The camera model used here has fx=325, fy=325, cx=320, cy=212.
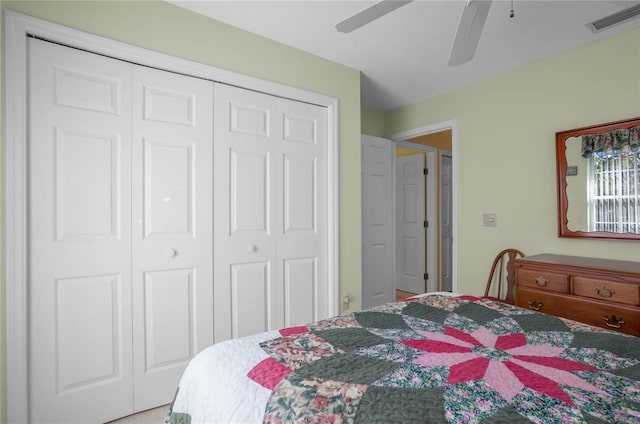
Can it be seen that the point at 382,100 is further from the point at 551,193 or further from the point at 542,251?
the point at 542,251

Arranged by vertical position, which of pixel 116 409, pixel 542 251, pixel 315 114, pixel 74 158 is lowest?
pixel 116 409

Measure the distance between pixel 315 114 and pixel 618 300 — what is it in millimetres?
2430

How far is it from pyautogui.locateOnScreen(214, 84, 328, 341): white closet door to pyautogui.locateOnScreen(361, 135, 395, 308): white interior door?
1.03 m

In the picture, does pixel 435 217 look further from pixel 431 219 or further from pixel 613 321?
pixel 613 321

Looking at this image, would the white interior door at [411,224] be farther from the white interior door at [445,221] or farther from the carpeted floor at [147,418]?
the carpeted floor at [147,418]

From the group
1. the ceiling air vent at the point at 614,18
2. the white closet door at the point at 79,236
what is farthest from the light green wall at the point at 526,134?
the white closet door at the point at 79,236

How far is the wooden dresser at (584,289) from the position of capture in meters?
1.95

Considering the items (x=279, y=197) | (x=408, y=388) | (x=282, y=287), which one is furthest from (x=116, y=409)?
(x=408, y=388)

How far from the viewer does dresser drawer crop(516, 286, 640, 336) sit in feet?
6.39

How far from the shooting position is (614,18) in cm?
206

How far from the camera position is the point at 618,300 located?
6.51ft

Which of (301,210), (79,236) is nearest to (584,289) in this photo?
(301,210)

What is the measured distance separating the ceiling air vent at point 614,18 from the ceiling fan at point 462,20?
4.26 ft

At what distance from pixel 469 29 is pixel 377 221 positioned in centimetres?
259
